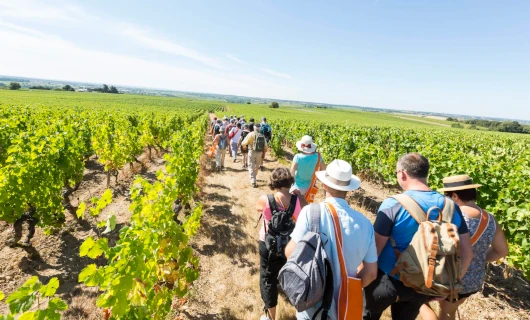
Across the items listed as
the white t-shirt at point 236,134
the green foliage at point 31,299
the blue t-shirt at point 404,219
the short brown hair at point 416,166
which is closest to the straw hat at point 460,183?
A: the blue t-shirt at point 404,219

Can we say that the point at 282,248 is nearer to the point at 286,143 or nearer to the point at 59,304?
the point at 59,304

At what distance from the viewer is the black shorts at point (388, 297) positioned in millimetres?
2434

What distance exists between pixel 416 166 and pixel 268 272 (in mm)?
2087

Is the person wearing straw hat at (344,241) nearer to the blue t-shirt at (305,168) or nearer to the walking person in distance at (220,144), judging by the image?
the blue t-shirt at (305,168)

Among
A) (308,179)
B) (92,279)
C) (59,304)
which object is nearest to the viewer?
(59,304)

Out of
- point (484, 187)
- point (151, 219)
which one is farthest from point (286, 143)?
point (151, 219)

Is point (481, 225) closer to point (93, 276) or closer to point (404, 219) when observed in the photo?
point (404, 219)

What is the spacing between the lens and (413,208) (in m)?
2.26

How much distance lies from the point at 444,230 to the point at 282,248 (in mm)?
1580

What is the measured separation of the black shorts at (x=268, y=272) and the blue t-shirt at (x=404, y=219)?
4.25ft

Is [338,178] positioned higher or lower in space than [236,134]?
higher

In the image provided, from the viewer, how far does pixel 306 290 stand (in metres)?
1.86

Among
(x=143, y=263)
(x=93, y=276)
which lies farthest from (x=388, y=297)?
(x=93, y=276)

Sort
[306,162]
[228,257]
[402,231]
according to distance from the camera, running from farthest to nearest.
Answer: [228,257]
[306,162]
[402,231]
